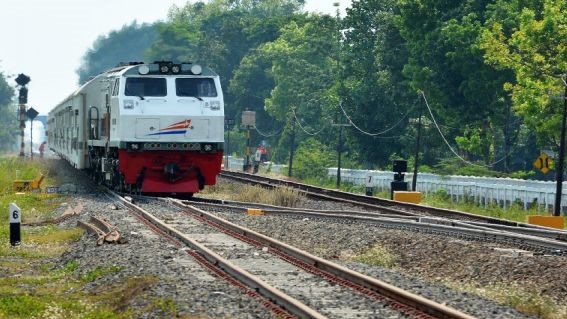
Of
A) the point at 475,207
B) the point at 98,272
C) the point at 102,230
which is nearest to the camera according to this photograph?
the point at 98,272

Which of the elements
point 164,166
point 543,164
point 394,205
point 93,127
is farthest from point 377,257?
point 543,164

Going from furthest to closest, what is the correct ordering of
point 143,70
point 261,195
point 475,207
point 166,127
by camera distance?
point 475,207
point 261,195
point 143,70
point 166,127

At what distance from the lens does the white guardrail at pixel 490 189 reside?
105ft

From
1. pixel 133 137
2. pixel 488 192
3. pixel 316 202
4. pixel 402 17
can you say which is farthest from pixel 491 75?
pixel 133 137

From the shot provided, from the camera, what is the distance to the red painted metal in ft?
84.6

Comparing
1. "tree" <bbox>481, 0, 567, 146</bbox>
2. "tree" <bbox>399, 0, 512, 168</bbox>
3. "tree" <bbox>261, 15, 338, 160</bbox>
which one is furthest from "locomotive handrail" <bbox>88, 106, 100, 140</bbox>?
"tree" <bbox>261, 15, 338, 160</bbox>

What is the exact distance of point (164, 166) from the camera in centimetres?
2594

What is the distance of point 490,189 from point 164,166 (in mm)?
13368

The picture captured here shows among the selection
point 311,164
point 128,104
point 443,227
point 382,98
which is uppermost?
point 382,98

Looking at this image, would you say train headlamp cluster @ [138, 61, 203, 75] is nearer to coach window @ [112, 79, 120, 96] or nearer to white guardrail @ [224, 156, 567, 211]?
coach window @ [112, 79, 120, 96]

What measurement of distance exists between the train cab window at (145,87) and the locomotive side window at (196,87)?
367 mm

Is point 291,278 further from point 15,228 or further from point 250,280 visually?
point 15,228

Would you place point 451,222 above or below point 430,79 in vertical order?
below

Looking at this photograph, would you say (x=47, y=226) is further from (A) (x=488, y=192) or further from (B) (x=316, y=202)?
(A) (x=488, y=192)
